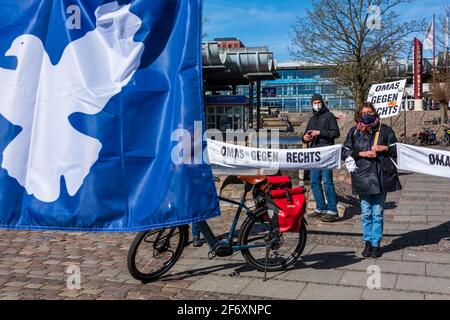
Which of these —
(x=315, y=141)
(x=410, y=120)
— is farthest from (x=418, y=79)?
(x=315, y=141)

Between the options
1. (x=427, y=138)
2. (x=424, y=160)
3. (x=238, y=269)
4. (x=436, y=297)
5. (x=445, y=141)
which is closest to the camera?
(x=436, y=297)

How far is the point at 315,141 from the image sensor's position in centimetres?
844

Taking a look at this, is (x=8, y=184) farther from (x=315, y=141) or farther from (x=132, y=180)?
(x=315, y=141)

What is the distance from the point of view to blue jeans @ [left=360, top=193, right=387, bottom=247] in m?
6.24

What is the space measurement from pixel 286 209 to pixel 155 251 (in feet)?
4.66

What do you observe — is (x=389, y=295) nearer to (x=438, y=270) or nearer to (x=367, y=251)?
(x=438, y=270)

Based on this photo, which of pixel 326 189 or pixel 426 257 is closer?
pixel 426 257

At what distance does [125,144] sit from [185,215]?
0.76 metres

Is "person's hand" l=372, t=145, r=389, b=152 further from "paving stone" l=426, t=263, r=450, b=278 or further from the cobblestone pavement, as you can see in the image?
"paving stone" l=426, t=263, r=450, b=278

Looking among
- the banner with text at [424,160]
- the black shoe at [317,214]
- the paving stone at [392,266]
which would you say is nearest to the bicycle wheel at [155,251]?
the paving stone at [392,266]

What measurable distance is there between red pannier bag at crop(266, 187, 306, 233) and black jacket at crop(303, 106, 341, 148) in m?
2.88

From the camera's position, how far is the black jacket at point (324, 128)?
27.3 feet

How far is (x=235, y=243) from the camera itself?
218 inches

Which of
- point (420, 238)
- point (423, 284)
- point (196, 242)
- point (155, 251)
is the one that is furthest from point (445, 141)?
point (155, 251)
